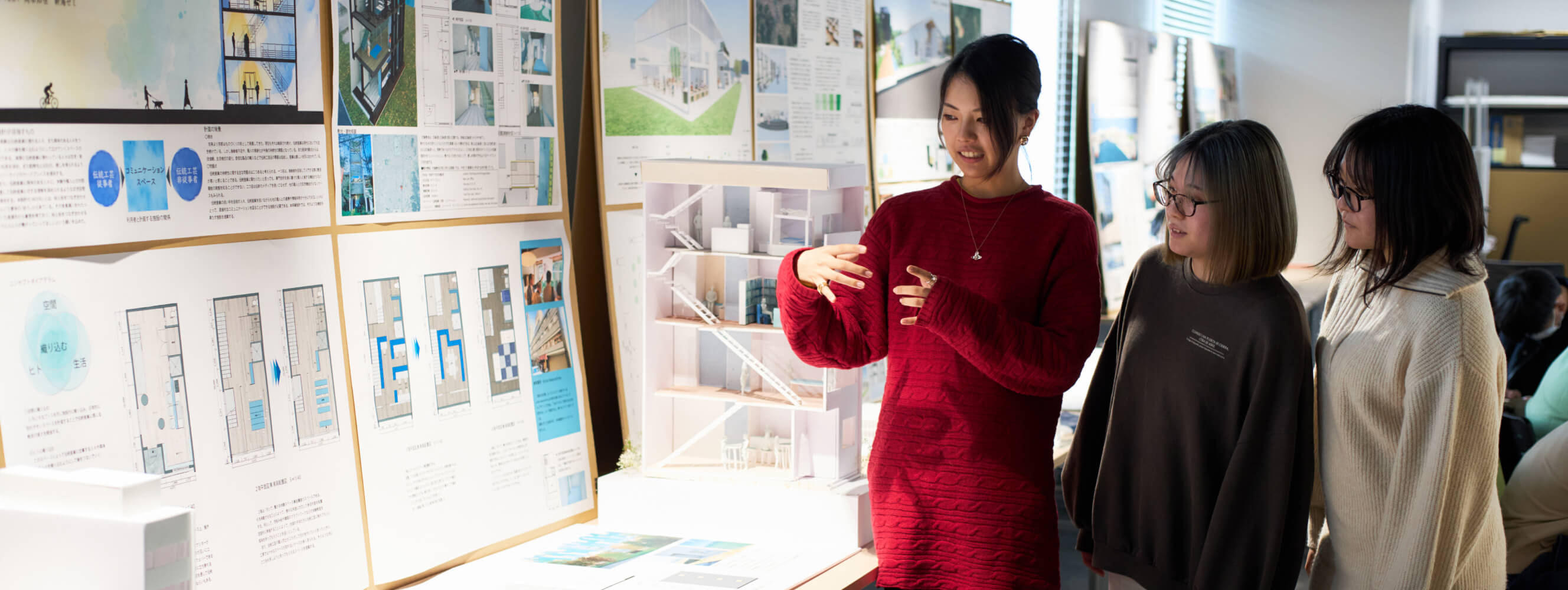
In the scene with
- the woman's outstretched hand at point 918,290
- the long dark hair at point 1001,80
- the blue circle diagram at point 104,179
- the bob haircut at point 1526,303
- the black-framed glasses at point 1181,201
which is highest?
the long dark hair at point 1001,80

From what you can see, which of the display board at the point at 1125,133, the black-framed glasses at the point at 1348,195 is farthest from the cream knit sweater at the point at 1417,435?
the display board at the point at 1125,133

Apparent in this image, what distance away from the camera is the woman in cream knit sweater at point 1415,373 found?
5.46ft

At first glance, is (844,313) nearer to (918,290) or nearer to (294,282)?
(918,290)

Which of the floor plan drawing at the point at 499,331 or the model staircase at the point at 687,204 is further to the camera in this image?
the model staircase at the point at 687,204

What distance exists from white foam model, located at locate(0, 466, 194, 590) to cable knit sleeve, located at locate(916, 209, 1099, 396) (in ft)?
3.47

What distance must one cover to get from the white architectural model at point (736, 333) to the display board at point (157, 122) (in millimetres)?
767

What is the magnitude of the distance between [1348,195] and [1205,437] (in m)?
0.45

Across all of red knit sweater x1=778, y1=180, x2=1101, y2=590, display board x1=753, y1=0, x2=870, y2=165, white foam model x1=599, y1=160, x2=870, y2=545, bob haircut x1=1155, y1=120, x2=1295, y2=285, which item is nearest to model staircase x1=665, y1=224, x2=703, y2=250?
white foam model x1=599, y1=160, x2=870, y2=545

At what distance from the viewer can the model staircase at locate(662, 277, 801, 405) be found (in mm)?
2434

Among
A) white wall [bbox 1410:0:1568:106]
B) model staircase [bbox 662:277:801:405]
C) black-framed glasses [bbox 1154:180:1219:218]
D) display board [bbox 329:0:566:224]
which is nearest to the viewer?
black-framed glasses [bbox 1154:180:1219:218]

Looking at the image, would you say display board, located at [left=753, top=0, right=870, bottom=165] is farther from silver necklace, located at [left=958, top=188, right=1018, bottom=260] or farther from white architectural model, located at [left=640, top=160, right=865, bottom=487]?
silver necklace, located at [left=958, top=188, right=1018, bottom=260]

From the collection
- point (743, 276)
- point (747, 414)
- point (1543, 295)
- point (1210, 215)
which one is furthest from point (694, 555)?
point (1543, 295)

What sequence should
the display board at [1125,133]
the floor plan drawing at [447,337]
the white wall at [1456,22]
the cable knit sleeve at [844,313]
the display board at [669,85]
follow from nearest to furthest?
the cable knit sleeve at [844,313]
the floor plan drawing at [447,337]
the display board at [669,85]
the display board at [1125,133]
the white wall at [1456,22]

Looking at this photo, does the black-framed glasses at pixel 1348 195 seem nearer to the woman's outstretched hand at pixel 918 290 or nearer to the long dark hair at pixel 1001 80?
the long dark hair at pixel 1001 80
